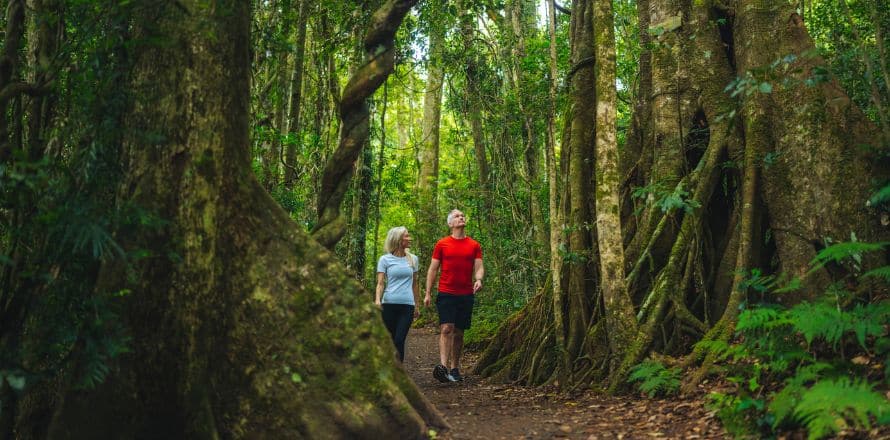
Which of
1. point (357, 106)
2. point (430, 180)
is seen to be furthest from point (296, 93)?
point (430, 180)

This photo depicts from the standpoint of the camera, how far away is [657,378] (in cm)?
611

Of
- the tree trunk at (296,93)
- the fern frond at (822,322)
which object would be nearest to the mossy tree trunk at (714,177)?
the fern frond at (822,322)

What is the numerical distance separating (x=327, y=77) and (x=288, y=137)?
3.52 metres

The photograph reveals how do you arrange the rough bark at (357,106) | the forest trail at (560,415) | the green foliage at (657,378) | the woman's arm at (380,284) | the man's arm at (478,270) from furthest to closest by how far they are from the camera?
the man's arm at (478,270) → the woman's arm at (380,284) → the green foliage at (657,378) → the rough bark at (357,106) → the forest trail at (560,415)

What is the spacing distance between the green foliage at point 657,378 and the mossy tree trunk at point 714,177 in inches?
10.9

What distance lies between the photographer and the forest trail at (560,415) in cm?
530

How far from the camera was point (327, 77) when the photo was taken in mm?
13109

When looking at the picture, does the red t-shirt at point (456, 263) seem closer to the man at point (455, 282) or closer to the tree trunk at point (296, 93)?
the man at point (455, 282)

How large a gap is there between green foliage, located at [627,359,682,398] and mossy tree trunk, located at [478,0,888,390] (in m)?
0.28

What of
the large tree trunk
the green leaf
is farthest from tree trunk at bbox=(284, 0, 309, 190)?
the green leaf

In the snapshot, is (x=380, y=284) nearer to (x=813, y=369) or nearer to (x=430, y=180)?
(x=813, y=369)

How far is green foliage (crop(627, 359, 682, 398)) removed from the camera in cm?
604

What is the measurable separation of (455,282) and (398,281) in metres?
0.85

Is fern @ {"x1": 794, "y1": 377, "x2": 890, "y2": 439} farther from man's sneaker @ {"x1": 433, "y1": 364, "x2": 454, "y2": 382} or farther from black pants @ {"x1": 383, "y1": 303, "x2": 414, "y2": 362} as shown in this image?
man's sneaker @ {"x1": 433, "y1": 364, "x2": 454, "y2": 382}
